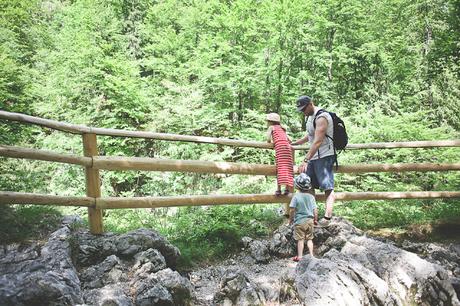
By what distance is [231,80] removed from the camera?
1758 cm

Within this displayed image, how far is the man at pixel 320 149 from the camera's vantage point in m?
4.49

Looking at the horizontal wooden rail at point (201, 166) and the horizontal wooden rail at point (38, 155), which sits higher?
the horizontal wooden rail at point (38, 155)

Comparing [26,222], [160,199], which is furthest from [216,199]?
[26,222]

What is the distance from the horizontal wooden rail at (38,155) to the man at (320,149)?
9.06 feet

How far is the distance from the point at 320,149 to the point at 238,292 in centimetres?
228

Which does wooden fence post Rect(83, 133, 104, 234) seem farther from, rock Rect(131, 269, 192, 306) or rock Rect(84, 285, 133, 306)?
rock Rect(84, 285, 133, 306)

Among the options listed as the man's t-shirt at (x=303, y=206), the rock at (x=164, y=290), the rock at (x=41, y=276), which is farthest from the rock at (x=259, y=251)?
the rock at (x=41, y=276)

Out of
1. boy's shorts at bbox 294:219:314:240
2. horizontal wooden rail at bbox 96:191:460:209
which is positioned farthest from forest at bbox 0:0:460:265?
boy's shorts at bbox 294:219:314:240

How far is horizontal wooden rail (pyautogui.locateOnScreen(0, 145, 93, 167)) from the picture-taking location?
3441 millimetres

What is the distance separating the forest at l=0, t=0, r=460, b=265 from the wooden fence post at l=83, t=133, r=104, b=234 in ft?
15.4

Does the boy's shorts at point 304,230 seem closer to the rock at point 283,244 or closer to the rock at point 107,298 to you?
the rock at point 283,244

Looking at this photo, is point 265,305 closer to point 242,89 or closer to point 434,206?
point 434,206

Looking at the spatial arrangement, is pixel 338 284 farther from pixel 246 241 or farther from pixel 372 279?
pixel 246 241

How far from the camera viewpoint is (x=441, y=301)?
3408 millimetres
